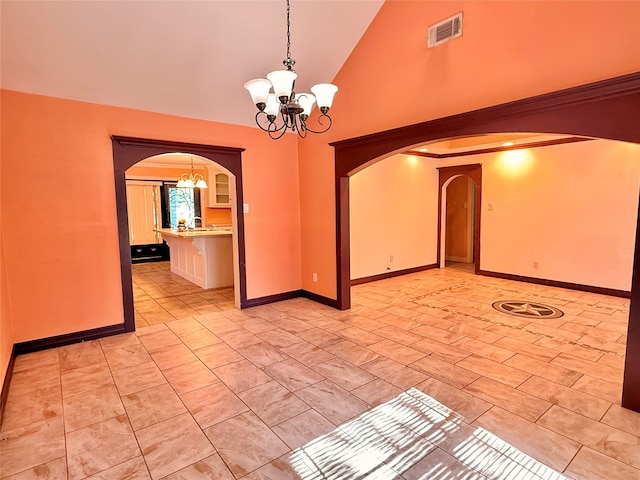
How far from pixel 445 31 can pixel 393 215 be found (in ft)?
12.5

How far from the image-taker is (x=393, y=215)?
6680mm

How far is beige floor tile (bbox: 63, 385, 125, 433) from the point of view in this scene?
91.8 inches

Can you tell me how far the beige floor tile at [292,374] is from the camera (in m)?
2.76

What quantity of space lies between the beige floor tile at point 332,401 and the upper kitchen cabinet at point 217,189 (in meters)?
6.80

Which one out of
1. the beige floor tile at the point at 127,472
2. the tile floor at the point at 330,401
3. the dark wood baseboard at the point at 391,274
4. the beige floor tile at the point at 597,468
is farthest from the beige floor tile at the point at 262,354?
the dark wood baseboard at the point at 391,274

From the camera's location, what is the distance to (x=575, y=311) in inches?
174

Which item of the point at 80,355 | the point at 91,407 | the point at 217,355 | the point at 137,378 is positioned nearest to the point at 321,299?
the point at 217,355

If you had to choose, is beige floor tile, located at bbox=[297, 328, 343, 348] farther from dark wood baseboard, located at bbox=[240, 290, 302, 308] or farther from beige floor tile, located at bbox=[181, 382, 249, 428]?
dark wood baseboard, located at bbox=[240, 290, 302, 308]

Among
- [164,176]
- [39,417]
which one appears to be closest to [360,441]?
[39,417]

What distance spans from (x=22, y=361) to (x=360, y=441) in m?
3.39

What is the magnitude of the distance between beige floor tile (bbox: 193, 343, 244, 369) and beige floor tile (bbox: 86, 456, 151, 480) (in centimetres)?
118

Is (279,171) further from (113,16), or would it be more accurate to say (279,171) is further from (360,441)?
(360,441)

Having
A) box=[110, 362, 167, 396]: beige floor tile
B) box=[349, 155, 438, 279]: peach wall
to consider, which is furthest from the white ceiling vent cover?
box=[110, 362, 167, 396]: beige floor tile

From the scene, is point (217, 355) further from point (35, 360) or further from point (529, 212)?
point (529, 212)
